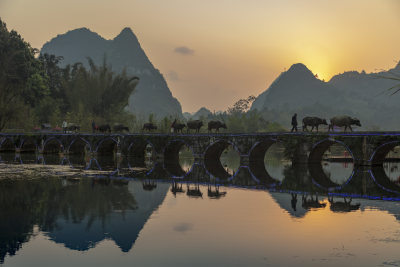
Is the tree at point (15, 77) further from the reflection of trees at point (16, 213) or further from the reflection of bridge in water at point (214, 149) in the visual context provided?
the reflection of trees at point (16, 213)

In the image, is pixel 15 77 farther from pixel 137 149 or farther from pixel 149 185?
pixel 149 185

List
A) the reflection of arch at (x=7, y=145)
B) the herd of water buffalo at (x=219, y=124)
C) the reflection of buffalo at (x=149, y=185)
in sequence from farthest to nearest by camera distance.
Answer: the reflection of arch at (x=7, y=145)
the herd of water buffalo at (x=219, y=124)
the reflection of buffalo at (x=149, y=185)

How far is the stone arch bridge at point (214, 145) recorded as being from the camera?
58.2 metres

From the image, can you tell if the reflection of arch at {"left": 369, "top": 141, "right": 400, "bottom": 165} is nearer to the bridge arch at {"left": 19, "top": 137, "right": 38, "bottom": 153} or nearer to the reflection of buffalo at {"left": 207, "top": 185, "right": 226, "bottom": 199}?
the reflection of buffalo at {"left": 207, "top": 185, "right": 226, "bottom": 199}

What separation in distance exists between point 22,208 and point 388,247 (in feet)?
72.9

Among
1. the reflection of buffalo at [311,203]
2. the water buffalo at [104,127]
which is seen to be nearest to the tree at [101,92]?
the water buffalo at [104,127]

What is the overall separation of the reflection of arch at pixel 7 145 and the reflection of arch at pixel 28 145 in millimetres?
2990

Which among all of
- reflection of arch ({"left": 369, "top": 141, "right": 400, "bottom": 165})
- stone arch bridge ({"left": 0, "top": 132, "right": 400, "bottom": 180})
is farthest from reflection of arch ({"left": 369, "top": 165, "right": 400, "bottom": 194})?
stone arch bridge ({"left": 0, "top": 132, "right": 400, "bottom": 180})

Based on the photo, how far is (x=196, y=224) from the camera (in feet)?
81.3

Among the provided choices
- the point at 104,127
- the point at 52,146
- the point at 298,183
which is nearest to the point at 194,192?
the point at 298,183

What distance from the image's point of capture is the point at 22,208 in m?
28.5

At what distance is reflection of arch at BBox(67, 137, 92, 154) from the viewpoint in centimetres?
9039

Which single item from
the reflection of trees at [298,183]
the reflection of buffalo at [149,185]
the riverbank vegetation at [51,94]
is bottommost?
the reflection of buffalo at [149,185]

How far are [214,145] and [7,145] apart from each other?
5347 cm
